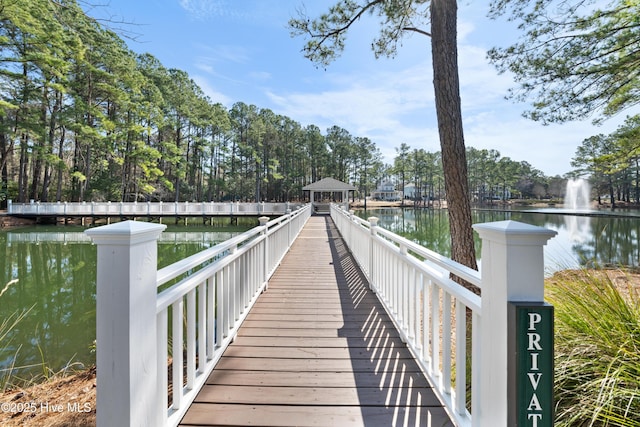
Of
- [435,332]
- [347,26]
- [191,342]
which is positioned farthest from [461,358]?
[347,26]

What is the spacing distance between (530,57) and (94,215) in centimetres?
2354

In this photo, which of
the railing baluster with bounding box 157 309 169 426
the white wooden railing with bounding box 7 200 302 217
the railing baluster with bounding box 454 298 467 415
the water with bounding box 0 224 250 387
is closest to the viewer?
the railing baluster with bounding box 157 309 169 426

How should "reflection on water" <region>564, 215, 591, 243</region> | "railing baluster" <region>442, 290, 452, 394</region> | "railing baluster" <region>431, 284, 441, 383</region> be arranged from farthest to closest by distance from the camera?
1. "reflection on water" <region>564, 215, 591, 243</region>
2. "railing baluster" <region>431, 284, 441, 383</region>
3. "railing baluster" <region>442, 290, 452, 394</region>

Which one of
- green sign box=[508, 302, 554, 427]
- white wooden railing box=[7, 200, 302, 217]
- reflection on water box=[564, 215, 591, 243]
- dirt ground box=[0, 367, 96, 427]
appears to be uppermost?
white wooden railing box=[7, 200, 302, 217]

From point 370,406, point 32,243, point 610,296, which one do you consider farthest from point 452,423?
point 32,243

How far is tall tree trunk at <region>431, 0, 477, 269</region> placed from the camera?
3953 millimetres

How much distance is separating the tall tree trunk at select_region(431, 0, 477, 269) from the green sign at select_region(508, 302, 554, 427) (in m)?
3.01

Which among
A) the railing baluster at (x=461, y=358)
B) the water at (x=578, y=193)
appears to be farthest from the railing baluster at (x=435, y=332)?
the water at (x=578, y=193)

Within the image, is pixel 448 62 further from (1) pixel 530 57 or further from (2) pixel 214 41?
(2) pixel 214 41

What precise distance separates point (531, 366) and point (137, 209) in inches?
913

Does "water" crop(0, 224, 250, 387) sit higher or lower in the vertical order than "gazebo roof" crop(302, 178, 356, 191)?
lower

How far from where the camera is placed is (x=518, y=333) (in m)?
1.10

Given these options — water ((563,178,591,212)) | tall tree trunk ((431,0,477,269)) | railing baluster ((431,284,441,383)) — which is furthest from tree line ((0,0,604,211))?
water ((563,178,591,212))

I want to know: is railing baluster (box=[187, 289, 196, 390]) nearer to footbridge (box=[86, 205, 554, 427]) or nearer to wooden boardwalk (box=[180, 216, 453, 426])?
footbridge (box=[86, 205, 554, 427])
